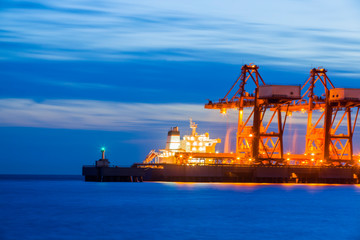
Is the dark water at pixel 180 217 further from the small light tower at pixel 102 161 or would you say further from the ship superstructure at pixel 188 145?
the ship superstructure at pixel 188 145

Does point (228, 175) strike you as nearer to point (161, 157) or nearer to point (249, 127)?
point (249, 127)

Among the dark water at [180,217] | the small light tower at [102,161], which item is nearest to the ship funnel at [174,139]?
the small light tower at [102,161]

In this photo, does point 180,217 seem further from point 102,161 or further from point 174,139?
point 174,139

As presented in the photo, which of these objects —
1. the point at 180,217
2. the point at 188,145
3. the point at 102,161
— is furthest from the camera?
the point at 188,145

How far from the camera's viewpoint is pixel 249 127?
93625 millimetres

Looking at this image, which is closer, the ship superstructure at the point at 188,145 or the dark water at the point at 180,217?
the dark water at the point at 180,217

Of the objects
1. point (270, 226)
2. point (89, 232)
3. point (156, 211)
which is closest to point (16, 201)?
point (156, 211)

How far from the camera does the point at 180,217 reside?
153 ft

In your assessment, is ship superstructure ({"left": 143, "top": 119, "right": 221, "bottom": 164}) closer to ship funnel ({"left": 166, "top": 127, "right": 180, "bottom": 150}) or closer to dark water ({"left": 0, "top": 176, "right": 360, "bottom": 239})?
ship funnel ({"left": 166, "top": 127, "right": 180, "bottom": 150})

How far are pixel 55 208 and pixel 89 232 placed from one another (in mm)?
14429

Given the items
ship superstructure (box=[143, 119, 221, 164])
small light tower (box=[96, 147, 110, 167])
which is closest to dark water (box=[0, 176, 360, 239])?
small light tower (box=[96, 147, 110, 167])

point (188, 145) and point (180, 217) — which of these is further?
point (188, 145)

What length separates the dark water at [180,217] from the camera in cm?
3844

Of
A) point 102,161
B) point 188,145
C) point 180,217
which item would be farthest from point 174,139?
point 180,217
